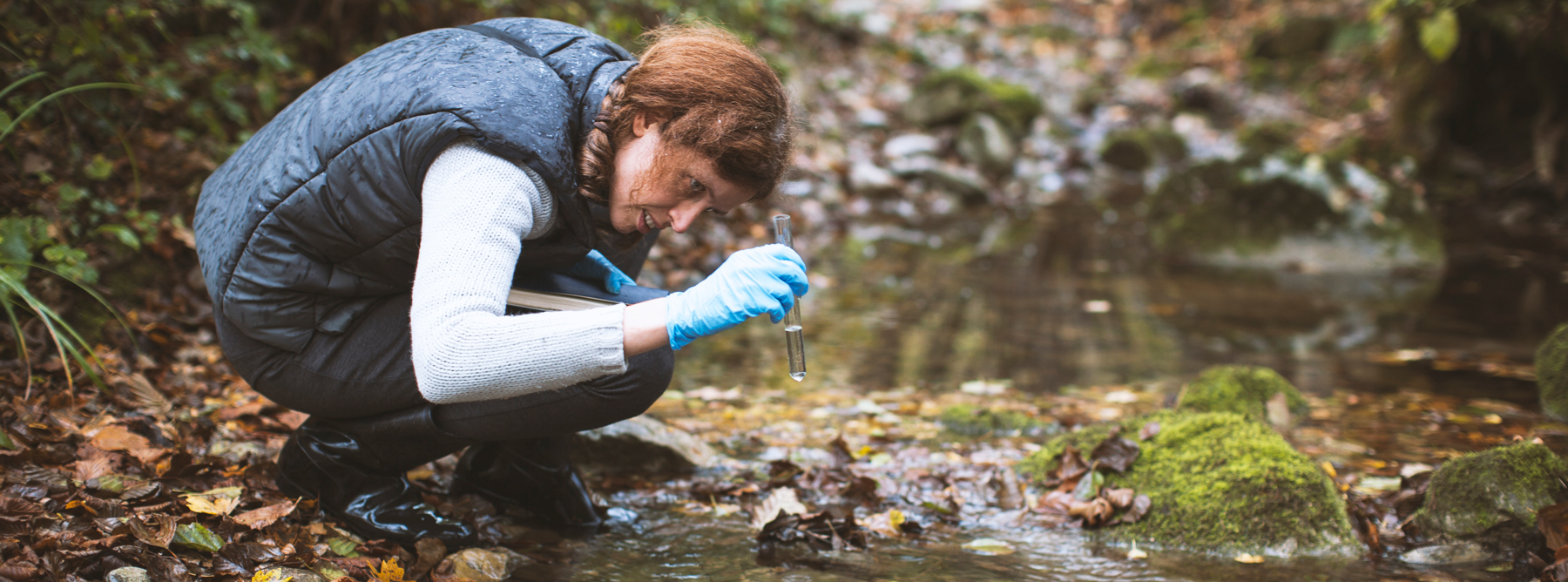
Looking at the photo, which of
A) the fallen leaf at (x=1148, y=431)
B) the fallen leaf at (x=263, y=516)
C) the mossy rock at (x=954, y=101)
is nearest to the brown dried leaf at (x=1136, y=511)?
the fallen leaf at (x=1148, y=431)

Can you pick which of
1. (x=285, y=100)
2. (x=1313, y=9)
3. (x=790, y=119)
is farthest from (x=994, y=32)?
(x=790, y=119)

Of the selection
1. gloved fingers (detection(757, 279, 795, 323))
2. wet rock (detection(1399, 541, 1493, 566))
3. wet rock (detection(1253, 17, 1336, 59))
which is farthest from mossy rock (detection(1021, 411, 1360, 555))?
wet rock (detection(1253, 17, 1336, 59))

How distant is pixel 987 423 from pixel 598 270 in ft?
5.00

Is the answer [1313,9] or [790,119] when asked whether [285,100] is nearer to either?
[790,119]

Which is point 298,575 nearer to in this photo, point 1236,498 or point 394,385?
point 394,385

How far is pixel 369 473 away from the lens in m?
2.22

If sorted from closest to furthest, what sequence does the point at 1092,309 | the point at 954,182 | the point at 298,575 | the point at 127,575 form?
1. the point at 127,575
2. the point at 298,575
3. the point at 1092,309
4. the point at 954,182

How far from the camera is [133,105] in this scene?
3727 mm

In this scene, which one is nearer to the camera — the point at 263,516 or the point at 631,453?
the point at 263,516

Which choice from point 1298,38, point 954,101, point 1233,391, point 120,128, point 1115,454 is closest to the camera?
point 1115,454

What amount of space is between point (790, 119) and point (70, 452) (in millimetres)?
1832

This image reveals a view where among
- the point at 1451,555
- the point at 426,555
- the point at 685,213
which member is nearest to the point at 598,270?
the point at 685,213

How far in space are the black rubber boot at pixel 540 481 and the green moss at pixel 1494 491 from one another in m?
2.00

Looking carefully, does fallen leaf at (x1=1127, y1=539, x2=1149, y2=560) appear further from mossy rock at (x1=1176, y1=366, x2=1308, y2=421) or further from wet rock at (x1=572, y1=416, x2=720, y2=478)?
wet rock at (x1=572, y1=416, x2=720, y2=478)
